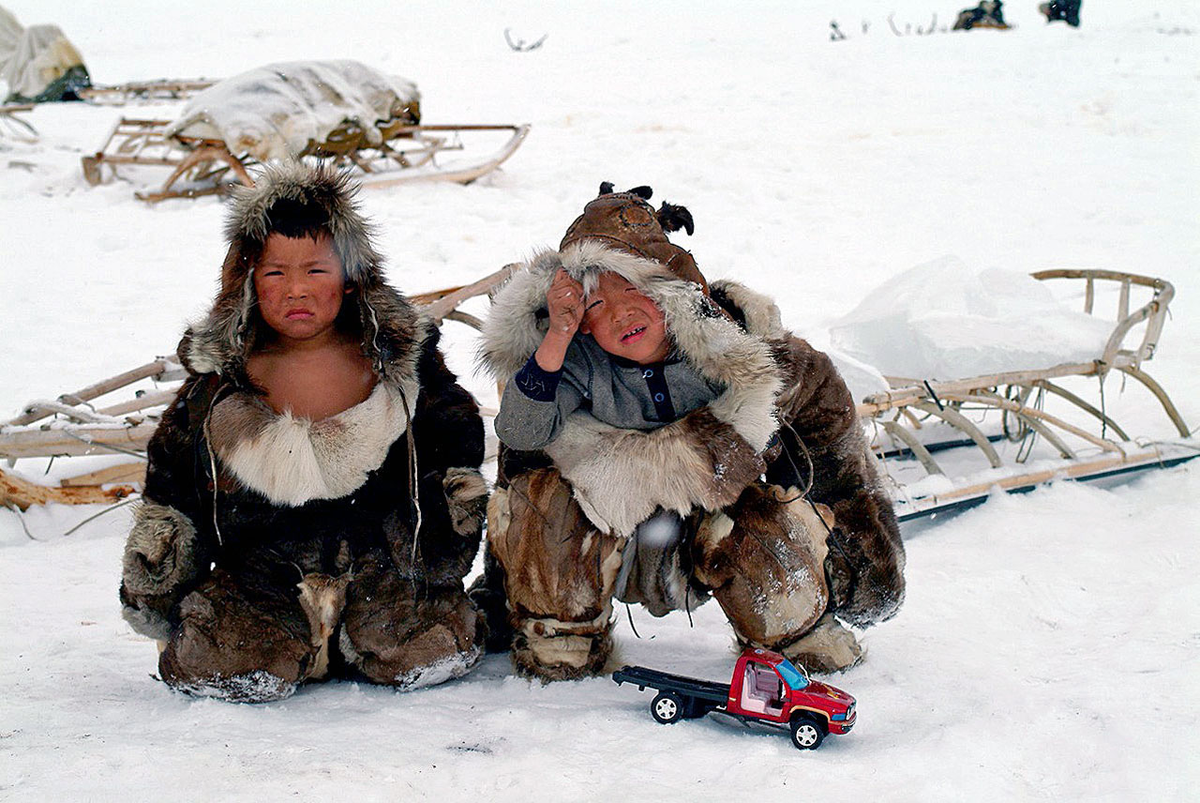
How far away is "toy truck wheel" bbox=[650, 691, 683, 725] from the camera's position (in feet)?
6.36

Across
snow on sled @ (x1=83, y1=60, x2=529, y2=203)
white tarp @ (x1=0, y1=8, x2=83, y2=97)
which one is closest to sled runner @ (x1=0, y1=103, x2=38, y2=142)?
snow on sled @ (x1=83, y1=60, x2=529, y2=203)

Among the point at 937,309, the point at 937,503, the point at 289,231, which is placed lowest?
the point at 937,503

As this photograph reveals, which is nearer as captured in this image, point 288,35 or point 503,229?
point 503,229

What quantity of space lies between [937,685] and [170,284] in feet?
18.3

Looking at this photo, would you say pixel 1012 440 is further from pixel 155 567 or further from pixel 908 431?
pixel 155 567

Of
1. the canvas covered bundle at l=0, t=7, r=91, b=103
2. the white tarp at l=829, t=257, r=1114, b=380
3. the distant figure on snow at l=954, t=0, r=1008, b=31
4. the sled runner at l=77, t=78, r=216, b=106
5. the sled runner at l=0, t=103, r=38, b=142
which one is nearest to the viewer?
the white tarp at l=829, t=257, r=1114, b=380

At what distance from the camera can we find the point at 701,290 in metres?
2.16

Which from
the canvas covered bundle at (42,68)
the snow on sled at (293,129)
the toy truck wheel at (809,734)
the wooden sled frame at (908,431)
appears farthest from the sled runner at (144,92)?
the toy truck wheel at (809,734)

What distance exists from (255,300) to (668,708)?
1.25m

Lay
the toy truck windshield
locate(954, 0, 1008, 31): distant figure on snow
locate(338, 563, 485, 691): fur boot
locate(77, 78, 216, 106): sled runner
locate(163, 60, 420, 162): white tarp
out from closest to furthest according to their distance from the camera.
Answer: the toy truck windshield, locate(338, 563, 485, 691): fur boot, locate(163, 60, 420, 162): white tarp, locate(77, 78, 216, 106): sled runner, locate(954, 0, 1008, 31): distant figure on snow

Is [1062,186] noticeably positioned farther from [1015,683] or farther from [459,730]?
[459,730]

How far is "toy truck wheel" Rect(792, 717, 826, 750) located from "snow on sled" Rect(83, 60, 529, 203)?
248 inches

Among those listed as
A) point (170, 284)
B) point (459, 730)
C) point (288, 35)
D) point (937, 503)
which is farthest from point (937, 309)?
point (288, 35)

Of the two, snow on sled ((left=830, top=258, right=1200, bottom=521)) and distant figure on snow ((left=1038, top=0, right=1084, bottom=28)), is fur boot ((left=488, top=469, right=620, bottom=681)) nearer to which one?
snow on sled ((left=830, top=258, right=1200, bottom=521))
